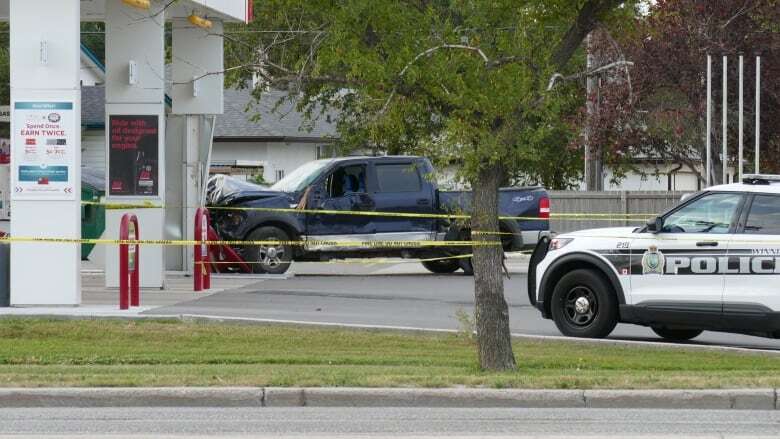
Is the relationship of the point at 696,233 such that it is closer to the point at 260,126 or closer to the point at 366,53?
the point at 366,53

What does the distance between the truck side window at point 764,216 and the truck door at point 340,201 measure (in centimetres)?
1066

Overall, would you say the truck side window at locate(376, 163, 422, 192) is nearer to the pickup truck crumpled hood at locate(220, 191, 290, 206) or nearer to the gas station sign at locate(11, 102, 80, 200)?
the pickup truck crumpled hood at locate(220, 191, 290, 206)

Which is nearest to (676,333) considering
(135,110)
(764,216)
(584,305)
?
(584,305)

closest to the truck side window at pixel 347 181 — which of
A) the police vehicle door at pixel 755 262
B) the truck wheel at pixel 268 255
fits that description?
the truck wheel at pixel 268 255

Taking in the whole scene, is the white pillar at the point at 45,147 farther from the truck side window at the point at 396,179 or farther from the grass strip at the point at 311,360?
the truck side window at the point at 396,179

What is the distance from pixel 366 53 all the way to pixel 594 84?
1038 inches

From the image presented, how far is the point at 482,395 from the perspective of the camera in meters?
11.5

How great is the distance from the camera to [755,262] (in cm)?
1511

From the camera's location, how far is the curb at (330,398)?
11.4m

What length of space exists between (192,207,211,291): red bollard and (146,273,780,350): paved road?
1.60 feet

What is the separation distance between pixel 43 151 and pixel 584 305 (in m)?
6.49

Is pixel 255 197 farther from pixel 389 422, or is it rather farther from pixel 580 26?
pixel 389 422

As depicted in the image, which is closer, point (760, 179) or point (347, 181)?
point (760, 179)

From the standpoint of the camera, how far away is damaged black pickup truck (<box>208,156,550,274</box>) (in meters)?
24.9
